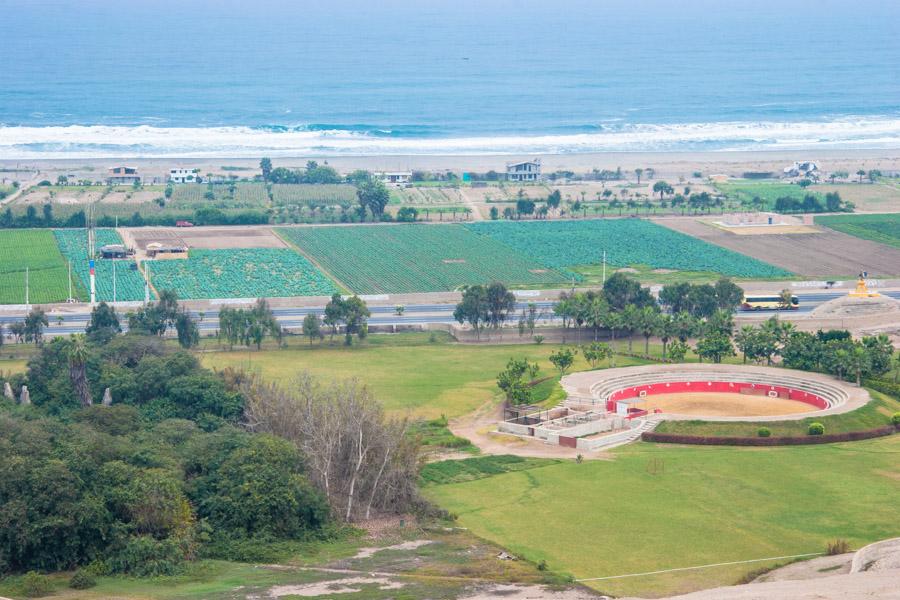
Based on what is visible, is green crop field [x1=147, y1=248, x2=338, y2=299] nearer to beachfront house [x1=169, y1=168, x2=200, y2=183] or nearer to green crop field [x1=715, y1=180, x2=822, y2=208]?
beachfront house [x1=169, y1=168, x2=200, y2=183]

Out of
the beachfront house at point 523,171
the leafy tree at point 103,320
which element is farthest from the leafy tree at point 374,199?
the leafy tree at point 103,320

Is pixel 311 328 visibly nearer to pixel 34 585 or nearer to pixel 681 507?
pixel 681 507

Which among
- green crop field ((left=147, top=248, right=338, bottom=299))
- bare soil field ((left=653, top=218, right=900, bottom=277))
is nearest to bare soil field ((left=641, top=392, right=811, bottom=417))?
green crop field ((left=147, top=248, right=338, bottom=299))

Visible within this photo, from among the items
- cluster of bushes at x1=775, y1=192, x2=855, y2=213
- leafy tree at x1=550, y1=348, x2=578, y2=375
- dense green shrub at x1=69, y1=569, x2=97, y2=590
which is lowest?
dense green shrub at x1=69, y1=569, x2=97, y2=590

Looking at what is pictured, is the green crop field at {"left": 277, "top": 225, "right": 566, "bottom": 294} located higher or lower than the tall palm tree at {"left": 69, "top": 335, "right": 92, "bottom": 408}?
higher

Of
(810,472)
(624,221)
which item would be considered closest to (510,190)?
(624,221)

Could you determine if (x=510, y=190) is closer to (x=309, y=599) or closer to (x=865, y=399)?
(x=865, y=399)
